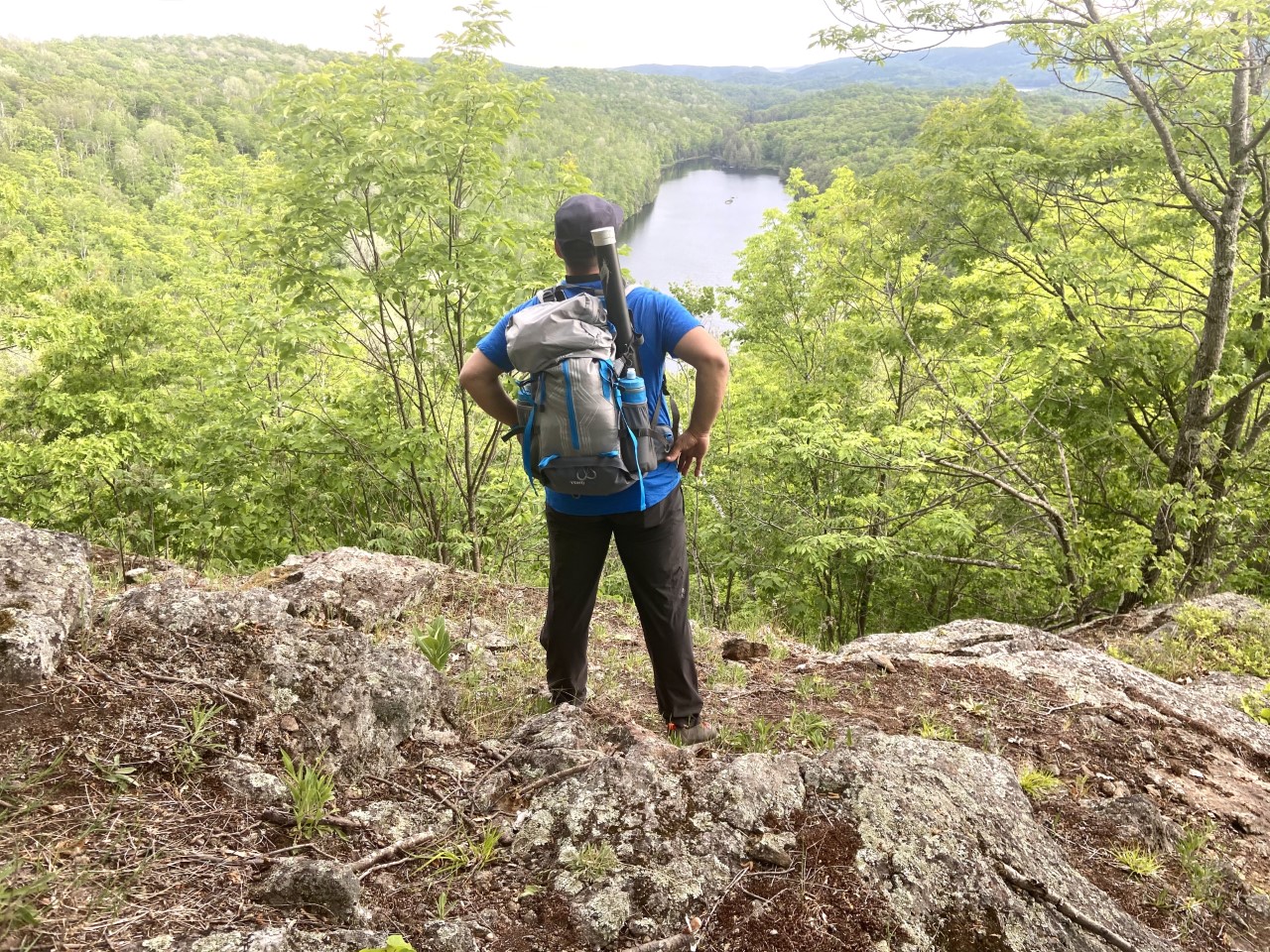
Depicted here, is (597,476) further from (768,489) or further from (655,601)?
(768,489)

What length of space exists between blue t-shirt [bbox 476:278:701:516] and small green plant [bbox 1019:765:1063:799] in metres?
1.63

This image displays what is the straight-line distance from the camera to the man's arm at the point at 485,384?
2.67 meters

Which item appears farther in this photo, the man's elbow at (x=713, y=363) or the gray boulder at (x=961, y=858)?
the man's elbow at (x=713, y=363)

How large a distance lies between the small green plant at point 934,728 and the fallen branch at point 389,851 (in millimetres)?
2044

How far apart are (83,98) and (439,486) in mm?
124651

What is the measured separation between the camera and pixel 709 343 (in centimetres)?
247

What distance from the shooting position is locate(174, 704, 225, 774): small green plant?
6.14 ft

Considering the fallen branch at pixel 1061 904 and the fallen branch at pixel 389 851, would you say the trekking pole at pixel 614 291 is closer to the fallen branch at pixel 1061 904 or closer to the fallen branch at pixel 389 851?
the fallen branch at pixel 389 851

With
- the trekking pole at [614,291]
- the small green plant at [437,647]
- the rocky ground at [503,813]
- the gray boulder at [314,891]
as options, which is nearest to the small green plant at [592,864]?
the rocky ground at [503,813]

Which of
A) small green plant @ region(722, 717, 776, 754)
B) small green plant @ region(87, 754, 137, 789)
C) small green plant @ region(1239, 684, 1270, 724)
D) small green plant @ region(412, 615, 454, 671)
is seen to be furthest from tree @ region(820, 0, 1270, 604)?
small green plant @ region(87, 754, 137, 789)

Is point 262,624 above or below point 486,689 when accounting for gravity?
above

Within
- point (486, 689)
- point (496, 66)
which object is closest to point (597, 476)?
point (486, 689)

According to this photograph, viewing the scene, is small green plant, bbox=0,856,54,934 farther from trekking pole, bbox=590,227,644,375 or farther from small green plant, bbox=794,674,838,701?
small green plant, bbox=794,674,838,701

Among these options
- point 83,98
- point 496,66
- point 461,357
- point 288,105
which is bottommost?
point 461,357
